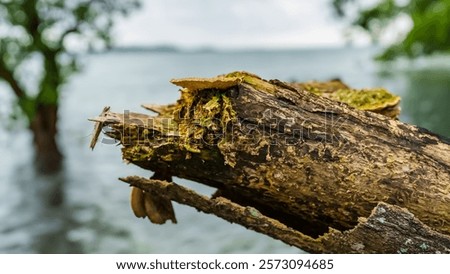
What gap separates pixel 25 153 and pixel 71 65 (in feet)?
26.4

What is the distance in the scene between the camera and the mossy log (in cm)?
270

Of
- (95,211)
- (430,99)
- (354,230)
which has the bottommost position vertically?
(95,211)

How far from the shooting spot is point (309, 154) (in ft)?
9.05

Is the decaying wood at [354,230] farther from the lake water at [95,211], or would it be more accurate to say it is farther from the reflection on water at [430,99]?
the reflection on water at [430,99]

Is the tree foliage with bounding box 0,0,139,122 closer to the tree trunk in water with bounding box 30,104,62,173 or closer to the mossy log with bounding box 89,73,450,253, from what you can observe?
the tree trunk in water with bounding box 30,104,62,173

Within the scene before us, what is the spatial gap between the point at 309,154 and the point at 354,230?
456 millimetres

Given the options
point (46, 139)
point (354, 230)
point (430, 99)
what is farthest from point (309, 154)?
point (430, 99)

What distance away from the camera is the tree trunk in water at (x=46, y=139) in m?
17.4

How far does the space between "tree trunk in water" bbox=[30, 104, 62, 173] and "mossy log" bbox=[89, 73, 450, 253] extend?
15.5 meters

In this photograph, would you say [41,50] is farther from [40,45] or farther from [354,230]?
[354,230]

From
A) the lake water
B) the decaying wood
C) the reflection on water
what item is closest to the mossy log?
the decaying wood

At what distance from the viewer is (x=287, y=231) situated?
9.12 feet

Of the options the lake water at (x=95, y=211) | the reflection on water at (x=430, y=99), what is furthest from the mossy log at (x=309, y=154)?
the reflection on water at (x=430, y=99)
